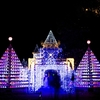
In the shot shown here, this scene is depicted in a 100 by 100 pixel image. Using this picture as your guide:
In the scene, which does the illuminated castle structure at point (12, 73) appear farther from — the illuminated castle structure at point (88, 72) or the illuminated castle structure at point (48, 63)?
the illuminated castle structure at point (88, 72)

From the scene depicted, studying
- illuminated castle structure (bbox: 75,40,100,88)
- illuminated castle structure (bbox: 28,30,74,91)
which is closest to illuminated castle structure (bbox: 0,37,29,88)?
illuminated castle structure (bbox: 28,30,74,91)

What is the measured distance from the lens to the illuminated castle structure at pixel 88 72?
909 inches

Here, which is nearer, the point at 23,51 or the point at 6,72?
the point at 6,72

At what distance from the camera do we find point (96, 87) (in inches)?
912

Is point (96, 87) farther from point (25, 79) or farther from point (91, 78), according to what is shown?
point (25, 79)

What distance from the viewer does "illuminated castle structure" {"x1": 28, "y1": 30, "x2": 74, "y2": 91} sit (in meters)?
22.8

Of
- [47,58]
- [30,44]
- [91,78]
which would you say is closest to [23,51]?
[30,44]

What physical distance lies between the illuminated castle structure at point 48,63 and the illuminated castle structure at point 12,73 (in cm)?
70

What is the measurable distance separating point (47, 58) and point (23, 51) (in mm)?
4566

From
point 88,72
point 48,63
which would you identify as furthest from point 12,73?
point 88,72

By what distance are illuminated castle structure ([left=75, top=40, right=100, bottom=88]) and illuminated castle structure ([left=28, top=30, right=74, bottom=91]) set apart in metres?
0.71

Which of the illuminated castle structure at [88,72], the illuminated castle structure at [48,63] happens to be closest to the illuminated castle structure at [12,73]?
the illuminated castle structure at [48,63]

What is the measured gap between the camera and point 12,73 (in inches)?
893

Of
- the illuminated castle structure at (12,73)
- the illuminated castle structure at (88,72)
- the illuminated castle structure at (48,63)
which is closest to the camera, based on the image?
the illuminated castle structure at (12,73)
